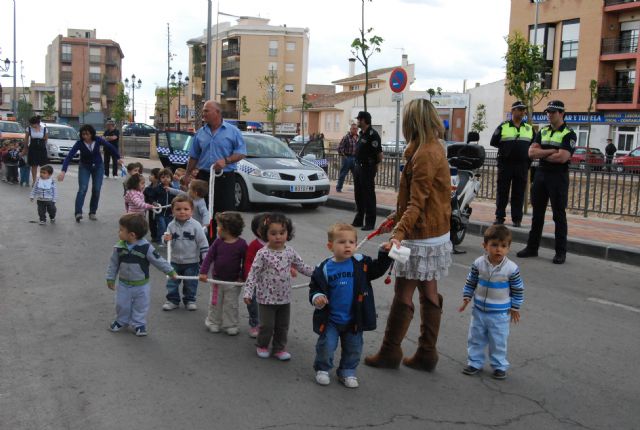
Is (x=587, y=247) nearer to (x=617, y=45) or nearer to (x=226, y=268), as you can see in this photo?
(x=226, y=268)

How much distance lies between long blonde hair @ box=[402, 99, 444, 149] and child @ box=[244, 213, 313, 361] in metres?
1.06

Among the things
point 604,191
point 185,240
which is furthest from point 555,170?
point 185,240

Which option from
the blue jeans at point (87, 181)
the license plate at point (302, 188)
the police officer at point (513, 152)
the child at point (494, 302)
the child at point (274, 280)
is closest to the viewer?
the child at point (494, 302)

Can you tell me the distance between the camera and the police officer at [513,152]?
1022 cm

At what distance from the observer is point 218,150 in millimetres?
7207

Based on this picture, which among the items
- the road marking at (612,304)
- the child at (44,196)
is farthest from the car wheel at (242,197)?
the road marking at (612,304)

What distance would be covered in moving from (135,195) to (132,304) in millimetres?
3883

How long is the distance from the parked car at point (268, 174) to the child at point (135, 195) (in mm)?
4250

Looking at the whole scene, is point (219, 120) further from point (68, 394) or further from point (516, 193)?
point (516, 193)

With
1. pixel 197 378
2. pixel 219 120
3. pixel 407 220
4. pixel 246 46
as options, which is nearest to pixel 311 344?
pixel 197 378

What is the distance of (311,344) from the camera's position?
16.9ft

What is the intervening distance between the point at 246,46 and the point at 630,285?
80.4 metres

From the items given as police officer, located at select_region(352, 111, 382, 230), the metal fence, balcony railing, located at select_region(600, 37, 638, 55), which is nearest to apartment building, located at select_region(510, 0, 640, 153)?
balcony railing, located at select_region(600, 37, 638, 55)

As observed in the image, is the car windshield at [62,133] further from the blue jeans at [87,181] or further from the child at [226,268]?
the child at [226,268]
